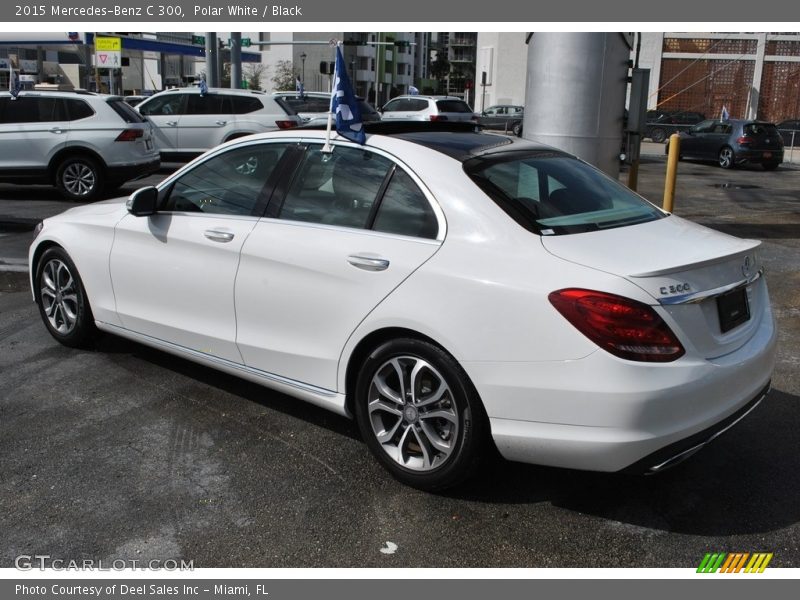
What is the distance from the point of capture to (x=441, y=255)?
11.7 feet

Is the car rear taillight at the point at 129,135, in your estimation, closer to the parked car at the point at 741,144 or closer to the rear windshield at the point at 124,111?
the rear windshield at the point at 124,111

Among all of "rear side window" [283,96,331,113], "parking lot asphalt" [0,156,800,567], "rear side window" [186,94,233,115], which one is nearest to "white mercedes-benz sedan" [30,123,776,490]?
"parking lot asphalt" [0,156,800,567]

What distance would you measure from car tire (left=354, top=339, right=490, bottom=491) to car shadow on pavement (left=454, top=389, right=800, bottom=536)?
0.78ft

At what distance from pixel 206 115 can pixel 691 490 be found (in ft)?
48.1

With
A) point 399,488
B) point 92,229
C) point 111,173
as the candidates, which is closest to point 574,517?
point 399,488

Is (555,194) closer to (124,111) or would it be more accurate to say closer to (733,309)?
(733,309)

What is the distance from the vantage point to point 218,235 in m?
4.45

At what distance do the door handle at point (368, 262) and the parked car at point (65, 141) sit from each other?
35.0 ft

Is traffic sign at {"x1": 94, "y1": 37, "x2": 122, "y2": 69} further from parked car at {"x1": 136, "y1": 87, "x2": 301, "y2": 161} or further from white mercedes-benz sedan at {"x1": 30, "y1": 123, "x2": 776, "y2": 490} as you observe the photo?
white mercedes-benz sedan at {"x1": 30, "y1": 123, "x2": 776, "y2": 490}

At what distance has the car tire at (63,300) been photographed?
5.45 metres

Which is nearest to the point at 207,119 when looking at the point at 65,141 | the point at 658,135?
the point at 65,141

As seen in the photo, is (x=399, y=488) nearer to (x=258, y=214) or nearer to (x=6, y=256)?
(x=258, y=214)

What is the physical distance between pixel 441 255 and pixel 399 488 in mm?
1108

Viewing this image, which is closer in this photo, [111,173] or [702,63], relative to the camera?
[111,173]
